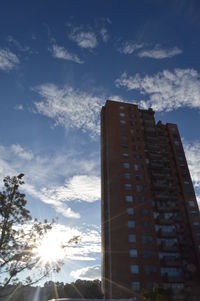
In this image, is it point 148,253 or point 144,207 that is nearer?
point 148,253

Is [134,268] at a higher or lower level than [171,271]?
higher

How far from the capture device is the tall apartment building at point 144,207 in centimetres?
4700

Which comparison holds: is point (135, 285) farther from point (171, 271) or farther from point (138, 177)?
point (138, 177)

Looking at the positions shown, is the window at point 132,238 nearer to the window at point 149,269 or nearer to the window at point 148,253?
the window at point 148,253

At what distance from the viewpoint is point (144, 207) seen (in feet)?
178

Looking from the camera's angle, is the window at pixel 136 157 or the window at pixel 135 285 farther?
the window at pixel 136 157

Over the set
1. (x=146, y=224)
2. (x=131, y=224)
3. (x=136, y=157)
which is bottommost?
(x=131, y=224)

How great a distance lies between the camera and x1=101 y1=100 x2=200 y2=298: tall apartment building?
47.0m

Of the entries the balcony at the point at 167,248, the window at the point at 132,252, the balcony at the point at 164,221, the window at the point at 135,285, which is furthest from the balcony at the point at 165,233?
the window at the point at 135,285

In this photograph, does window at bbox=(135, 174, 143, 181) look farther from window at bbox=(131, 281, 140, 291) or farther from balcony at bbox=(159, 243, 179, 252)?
window at bbox=(131, 281, 140, 291)

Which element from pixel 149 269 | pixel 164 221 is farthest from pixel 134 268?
pixel 164 221

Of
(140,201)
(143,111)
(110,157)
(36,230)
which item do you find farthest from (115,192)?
(36,230)

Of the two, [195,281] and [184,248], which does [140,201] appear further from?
[195,281]

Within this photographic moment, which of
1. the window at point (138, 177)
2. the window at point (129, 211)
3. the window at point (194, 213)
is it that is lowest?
the window at point (129, 211)
